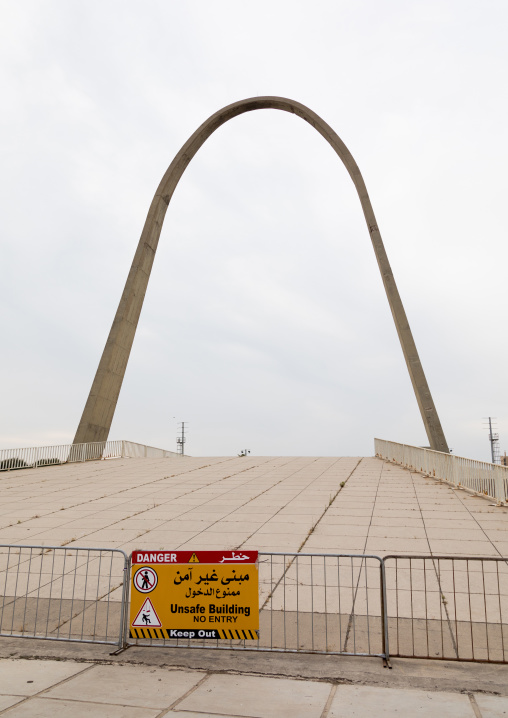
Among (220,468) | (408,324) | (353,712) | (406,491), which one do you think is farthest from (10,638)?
(408,324)

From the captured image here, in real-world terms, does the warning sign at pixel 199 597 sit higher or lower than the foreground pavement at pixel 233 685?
higher

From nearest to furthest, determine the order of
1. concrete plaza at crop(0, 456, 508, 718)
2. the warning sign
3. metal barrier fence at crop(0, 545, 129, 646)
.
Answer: concrete plaza at crop(0, 456, 508, 718)
the warning sign
metal barrier fence at crop(0, 545, 129, 646)

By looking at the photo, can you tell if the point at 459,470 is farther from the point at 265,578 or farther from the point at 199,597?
the point at 199,597

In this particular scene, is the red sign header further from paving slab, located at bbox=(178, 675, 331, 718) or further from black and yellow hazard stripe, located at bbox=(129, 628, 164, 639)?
paving slab, located at bbox=(178, 675, 331, 718)

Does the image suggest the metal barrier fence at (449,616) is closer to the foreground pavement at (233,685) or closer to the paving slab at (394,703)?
the foreground pavement at (233,685)

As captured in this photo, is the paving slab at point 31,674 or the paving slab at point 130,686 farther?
the paving slab at point 31,674

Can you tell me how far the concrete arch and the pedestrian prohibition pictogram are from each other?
2906 cm

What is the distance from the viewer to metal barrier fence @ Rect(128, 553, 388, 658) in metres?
5.98

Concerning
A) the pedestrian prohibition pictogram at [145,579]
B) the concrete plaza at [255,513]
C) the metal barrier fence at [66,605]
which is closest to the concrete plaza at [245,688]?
the pedestrian prohibition pictogram at [145,579]

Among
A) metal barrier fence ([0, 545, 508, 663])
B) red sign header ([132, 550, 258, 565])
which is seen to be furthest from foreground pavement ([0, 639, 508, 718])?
red sign header ([132, 550, 258, 565])

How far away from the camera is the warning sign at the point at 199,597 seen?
5957 millimetres

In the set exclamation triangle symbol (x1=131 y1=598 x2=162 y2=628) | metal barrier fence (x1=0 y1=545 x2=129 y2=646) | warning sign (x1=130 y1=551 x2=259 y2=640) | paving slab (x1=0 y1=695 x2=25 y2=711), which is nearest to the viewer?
paving slab (x1=0 y1=695 x2=25 y2=711)

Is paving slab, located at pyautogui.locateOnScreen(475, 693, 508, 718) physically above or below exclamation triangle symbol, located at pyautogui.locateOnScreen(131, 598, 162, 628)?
below

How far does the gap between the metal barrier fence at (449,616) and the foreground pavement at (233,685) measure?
13.9 inches
